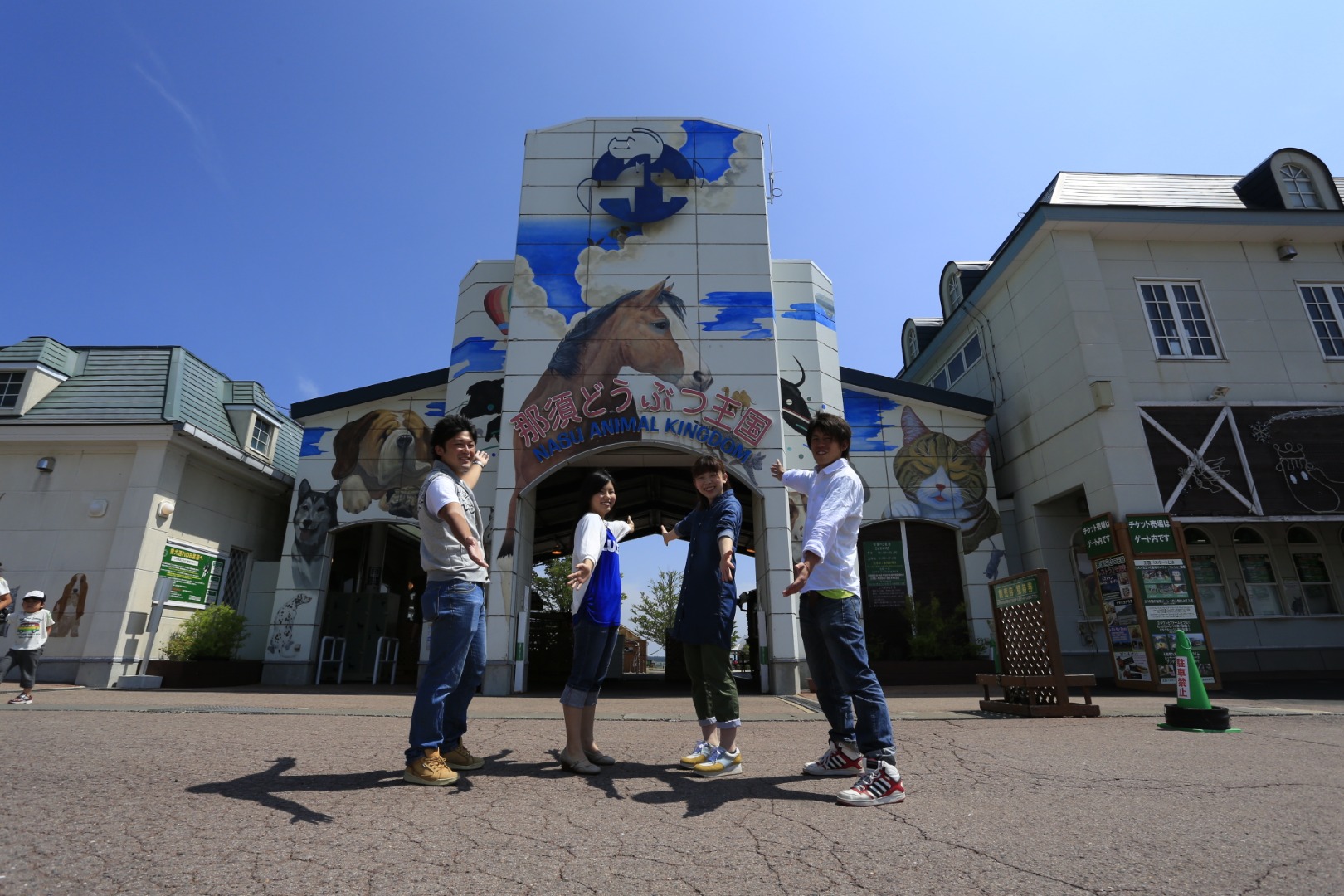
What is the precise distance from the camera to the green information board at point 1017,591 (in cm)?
686

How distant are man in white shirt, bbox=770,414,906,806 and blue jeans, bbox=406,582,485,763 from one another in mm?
1722

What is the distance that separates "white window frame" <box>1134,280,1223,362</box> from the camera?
1320 centimetres

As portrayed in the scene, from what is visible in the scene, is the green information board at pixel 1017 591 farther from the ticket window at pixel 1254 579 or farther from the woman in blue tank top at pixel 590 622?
the ticket window at pixel 1254 579

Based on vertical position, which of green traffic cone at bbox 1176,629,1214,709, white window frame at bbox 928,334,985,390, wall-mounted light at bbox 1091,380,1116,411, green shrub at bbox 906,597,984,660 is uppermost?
white window frame at bbox 928,334,985,390

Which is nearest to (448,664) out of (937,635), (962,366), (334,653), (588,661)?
(588,661)

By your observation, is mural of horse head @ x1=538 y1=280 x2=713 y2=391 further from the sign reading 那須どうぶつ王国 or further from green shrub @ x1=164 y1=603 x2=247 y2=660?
green shrub @ x1=164 y1=603 x2=247 y2=660

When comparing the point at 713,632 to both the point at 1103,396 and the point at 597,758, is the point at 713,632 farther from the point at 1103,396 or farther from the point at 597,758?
the point at 1103,396

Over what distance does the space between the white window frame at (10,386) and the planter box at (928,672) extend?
17676 millimetres

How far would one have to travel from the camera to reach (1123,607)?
1089 centimetres

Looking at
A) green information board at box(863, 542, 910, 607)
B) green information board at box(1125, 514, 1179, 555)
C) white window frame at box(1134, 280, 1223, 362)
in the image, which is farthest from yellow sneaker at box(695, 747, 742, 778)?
white window frame at box(1134, 280, 1223, 362)

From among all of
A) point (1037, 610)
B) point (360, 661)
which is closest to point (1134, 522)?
point (1037, 610)

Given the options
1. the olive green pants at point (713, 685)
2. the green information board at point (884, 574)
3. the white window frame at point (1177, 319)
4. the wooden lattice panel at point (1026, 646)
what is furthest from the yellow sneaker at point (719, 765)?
the white window frame at point (1177, 319)

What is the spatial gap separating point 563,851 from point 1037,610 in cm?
614

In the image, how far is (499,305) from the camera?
14297mm
